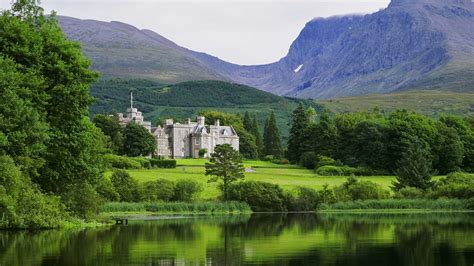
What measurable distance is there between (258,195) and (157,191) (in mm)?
9579

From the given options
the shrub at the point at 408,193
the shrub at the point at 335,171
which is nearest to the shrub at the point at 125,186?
the shrub at the point at 408,193

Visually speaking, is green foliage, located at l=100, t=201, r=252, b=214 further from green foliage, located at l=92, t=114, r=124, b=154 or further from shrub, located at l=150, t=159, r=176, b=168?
green foliage, located at l=92, t=114, r=124, b=154

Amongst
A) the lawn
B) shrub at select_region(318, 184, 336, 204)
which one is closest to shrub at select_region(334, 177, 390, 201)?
shrub at select_region(318, 184, 336, 204)

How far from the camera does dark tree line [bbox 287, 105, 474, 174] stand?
360ft

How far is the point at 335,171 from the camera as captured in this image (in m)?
105

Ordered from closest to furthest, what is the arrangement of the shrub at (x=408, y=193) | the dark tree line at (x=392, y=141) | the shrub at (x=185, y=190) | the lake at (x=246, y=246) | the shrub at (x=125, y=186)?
the lake at (x=246, y=246), the shrub at (x=125, y=186), the shrub at (x=185, y=190), the shrub at (x=408, y=193), the dark tree line at (x=392, y=141)

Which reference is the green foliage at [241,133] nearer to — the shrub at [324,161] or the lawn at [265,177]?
the shrub at [324,161]

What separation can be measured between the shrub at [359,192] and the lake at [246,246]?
107ft

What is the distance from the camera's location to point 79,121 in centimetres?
4538

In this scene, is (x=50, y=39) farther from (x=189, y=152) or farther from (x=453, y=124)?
(x=189, y=152)

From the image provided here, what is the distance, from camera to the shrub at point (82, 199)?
47750mm

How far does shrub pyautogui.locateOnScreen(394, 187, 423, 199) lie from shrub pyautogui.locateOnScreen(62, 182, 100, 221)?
3822 cm

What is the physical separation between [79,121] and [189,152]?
9847 cm

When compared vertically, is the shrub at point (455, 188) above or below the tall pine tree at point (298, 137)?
below
